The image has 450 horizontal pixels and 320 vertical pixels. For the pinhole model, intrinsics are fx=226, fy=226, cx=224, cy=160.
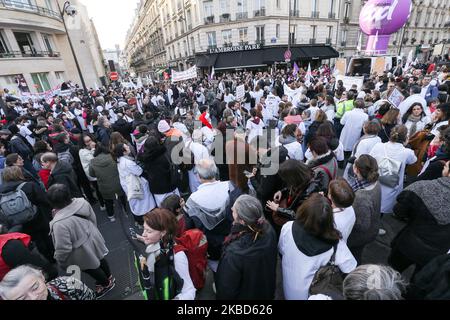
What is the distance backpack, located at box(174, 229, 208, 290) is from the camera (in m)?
2.07

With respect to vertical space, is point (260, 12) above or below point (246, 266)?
above

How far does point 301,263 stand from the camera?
1.87m

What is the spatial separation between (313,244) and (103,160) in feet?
12.1

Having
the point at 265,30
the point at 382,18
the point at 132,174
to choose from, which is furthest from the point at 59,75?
the point at 382,18

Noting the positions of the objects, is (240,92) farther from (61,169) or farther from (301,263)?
(301,263)

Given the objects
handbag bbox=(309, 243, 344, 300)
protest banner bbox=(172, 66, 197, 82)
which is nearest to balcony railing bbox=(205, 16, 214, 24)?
protest banner bbox=(172, 66, 197, 82)

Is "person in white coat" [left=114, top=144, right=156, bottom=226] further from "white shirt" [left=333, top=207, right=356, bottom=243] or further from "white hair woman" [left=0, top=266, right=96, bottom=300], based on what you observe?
"white shirt" [left=333, top=207, right=356, bottom=243]

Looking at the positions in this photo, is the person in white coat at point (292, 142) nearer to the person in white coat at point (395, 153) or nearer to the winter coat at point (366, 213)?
the person in white coat at point (395, 153)

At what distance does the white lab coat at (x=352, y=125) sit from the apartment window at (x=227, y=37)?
24.5m

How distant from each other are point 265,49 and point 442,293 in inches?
1084

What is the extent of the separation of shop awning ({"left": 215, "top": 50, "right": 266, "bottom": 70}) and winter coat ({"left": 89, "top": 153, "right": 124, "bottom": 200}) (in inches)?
930

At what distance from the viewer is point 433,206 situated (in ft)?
6.50

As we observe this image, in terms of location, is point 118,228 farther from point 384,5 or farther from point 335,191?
point 384,5


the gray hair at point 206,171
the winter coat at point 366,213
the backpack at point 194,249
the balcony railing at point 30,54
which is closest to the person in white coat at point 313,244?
the winter coat at point 366,213
